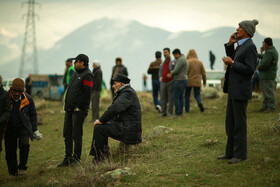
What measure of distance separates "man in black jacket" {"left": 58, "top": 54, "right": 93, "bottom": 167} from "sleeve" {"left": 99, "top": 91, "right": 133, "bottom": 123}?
0.96m

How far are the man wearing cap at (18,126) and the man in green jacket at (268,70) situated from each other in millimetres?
7957

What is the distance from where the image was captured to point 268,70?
40.9 feet

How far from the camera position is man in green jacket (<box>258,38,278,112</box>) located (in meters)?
12.2

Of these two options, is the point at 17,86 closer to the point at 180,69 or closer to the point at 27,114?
the point at 27,114

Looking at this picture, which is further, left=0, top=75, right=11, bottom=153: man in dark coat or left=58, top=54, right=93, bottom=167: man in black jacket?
left=58, top=54, right=93, bottom=167: man in black jacket

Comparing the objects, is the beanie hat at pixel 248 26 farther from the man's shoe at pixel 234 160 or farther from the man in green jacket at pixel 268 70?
the man in green jacket at pixel 268 70

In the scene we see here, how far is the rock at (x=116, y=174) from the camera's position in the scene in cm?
573

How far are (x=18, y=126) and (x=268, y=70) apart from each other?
27.7 ft

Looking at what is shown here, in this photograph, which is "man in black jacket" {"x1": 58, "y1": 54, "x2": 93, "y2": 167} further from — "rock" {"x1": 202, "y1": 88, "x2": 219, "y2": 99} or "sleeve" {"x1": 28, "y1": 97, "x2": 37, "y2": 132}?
"rock" {"x1": 202, "y1": 88, "x2": 219, "y2": 99}

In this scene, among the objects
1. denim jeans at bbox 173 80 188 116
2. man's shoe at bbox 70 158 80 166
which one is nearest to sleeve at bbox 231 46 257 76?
man's shoe at bbox 70 158 80 166

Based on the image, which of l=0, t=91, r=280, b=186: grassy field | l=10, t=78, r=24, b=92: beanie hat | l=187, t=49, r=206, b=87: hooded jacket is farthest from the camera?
l=187, t=49, r=206, b=87: hooded jacket

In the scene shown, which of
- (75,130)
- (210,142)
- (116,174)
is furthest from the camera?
(75,130)

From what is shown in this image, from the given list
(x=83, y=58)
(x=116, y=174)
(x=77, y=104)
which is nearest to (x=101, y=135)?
(x=77, y=104)

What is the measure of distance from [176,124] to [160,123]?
847mm
